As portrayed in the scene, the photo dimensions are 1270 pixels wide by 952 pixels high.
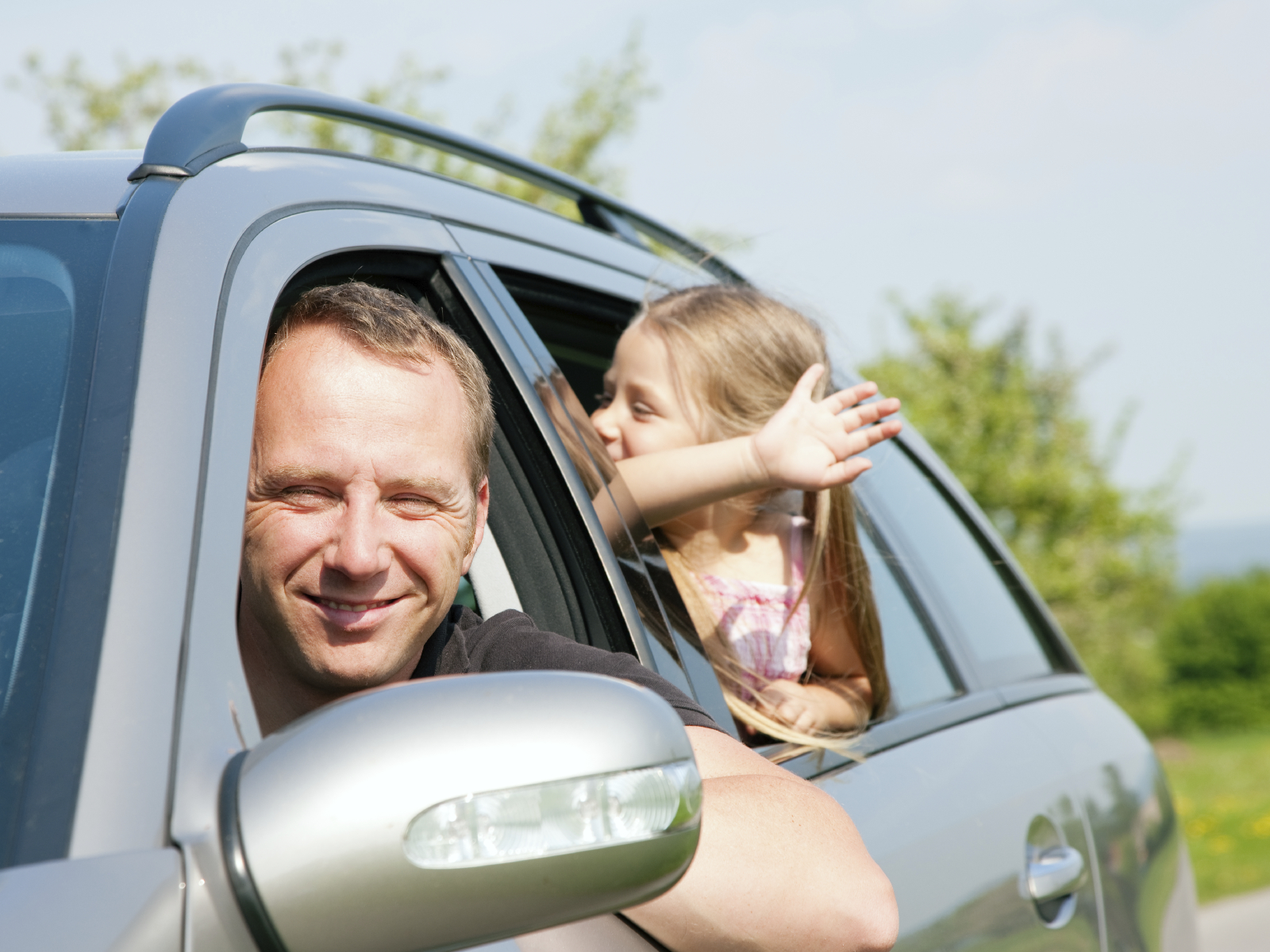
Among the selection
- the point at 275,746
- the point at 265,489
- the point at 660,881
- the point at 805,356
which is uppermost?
the point at 805,356

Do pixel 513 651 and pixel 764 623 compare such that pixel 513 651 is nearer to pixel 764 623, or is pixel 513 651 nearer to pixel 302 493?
pixel 302 493

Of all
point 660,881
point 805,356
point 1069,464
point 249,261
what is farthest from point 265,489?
point 1069,464

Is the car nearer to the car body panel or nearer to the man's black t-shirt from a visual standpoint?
the car body panel

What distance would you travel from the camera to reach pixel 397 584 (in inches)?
54.9

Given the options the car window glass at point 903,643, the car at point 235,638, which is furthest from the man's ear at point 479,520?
the car window glass at point 903,643

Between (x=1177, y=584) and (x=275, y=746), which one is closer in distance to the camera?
(x=275, y=746)

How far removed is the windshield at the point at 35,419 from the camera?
40.6 inches

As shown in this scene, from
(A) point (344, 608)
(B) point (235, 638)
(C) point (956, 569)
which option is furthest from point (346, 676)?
(C) point (956, 569)

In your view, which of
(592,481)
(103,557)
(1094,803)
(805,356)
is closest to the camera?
(103,557)

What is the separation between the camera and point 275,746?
0.95m

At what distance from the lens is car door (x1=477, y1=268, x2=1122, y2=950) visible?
74.7 inches

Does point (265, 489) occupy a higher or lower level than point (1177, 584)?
lower

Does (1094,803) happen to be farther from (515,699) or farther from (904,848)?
(515,699)

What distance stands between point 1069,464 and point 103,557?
50.4 feet
